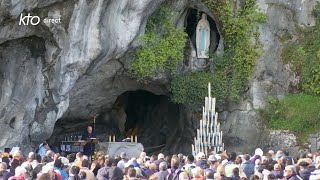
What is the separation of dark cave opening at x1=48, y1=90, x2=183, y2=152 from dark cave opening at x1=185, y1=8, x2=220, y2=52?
264 cm

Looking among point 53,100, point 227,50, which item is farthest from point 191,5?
point 53,100

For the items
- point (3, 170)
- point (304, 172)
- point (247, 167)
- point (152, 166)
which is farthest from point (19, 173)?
point (304, 172)

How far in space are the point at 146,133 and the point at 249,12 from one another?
6.69m

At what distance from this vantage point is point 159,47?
107 ft

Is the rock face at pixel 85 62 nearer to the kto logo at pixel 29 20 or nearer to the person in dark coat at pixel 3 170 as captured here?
the kto logo at pixel 29 20

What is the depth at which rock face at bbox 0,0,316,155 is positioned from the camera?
29172 mm

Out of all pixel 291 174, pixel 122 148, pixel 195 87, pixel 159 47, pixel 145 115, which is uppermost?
pixel 159 47

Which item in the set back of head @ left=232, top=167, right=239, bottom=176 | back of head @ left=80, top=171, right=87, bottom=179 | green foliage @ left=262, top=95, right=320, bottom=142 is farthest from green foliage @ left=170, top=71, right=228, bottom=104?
back of head @ left=80, top=171, right=87, bottom=179

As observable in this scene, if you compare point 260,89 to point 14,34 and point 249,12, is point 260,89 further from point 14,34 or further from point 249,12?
point 14,34

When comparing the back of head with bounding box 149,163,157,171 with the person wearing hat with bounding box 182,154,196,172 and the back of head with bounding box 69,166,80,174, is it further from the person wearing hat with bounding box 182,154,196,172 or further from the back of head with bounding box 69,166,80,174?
the back of head with bounding box 69,166,80,174

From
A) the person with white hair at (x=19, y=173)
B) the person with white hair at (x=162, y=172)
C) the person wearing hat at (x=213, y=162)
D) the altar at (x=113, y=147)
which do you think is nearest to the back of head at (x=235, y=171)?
the person with white hair at (x=162, y=172)

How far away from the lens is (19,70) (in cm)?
2994

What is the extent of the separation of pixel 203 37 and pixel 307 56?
139 inches

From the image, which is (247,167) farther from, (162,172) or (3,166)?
(3,166)
